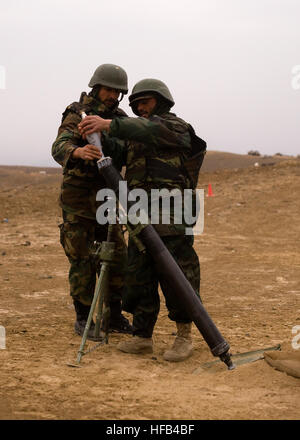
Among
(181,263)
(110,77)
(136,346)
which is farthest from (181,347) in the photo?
(110,77)

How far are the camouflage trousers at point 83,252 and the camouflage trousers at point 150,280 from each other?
51 centimetres

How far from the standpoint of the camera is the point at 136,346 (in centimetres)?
486

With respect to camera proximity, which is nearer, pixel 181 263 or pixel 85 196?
pixel 181 263

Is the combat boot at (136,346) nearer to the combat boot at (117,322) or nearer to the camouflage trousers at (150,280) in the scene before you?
the camouflage trousers at (150,280)

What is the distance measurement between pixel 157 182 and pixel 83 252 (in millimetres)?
987

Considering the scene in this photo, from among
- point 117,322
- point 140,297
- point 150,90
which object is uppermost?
point 150,90

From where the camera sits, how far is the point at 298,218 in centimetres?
1344

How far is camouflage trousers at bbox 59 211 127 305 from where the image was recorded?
5.25 metres

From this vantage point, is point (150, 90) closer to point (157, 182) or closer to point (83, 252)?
point (157, 182)

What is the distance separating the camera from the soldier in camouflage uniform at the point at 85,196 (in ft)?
16.4

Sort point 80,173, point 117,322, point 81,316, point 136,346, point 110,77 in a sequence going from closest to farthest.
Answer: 1. point 136,346
2. point 110,77
3. point 80,173
4. point 81,316
5. point 117,322
